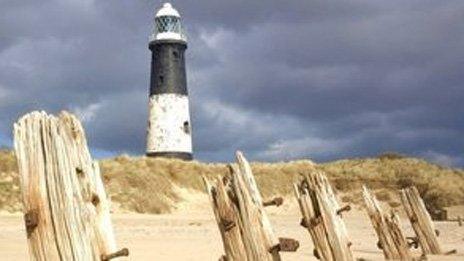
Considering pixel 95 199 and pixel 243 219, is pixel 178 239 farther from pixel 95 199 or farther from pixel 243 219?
pixel 95 199

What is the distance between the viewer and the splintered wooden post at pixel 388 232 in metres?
10.9

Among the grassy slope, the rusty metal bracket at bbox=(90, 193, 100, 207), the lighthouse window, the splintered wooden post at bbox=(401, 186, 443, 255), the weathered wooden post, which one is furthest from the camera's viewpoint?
the lighthouse window

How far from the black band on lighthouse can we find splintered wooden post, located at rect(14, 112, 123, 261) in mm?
42077

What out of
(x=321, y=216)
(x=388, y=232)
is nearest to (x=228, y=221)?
(x=321, y=216)

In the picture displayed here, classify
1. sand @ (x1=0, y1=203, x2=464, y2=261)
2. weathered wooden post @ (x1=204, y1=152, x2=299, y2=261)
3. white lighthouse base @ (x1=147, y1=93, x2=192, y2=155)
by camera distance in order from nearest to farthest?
weathered wooden post @ (x1=204, y1=152, x2=299, y2=261) → sand @ (x1=0, y1=203, x2=464, y2=261) → white lighthouse base @ (x1=147, y1=93, x2=192, y2=155)

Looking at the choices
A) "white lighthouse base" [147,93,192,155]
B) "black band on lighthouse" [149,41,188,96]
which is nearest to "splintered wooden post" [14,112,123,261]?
"white lighthouse base" [147,93,192,155]

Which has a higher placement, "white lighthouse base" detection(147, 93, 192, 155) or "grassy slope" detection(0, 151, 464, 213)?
"white lighthouse base" detection(147, 93, 192, 155)

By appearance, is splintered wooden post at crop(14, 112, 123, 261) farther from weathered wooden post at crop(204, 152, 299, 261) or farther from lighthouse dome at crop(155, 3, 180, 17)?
lighthouse dome at crop(155, 3, 180, 17)

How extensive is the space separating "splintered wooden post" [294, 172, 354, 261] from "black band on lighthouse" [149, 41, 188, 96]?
38245 mm

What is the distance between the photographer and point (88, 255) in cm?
384

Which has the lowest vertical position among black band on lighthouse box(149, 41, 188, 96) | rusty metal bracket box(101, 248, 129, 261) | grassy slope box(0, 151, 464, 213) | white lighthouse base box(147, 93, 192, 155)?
rusty metal bracket box(101, 248, 129, 261)

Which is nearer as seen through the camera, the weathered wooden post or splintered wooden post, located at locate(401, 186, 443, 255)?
the weathered wooden post

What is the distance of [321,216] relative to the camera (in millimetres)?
7836

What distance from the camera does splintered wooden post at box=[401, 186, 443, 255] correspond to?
479 inches
